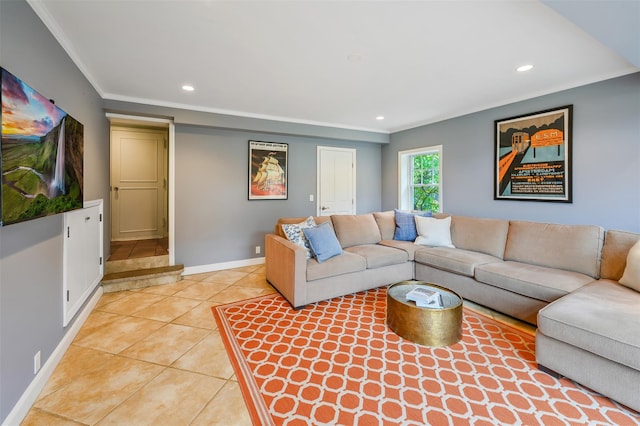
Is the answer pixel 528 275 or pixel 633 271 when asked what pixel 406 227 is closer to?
pixel 528 275

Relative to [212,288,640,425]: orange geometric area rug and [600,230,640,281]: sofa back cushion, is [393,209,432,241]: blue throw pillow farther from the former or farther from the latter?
[600,230,640,281]: sofa back cushion

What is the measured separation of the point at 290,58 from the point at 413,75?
51.7 inches

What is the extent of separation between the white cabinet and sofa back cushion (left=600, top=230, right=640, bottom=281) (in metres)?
4.67

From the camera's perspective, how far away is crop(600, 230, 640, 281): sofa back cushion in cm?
240

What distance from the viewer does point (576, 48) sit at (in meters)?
2.32

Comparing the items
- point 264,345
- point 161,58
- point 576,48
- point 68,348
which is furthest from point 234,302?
point 576,48

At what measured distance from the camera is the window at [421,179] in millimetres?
4844

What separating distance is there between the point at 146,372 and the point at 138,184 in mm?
4315

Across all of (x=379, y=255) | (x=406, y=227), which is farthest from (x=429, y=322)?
(x=406, y=227)

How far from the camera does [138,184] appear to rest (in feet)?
17.1

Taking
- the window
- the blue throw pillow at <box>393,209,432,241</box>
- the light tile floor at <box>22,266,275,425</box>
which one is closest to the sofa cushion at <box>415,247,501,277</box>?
the blue throw pillow at <box>393,209,432,241</box>

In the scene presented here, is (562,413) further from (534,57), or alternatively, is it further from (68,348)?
(68,348)

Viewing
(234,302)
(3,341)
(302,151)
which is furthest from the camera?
(302,151)

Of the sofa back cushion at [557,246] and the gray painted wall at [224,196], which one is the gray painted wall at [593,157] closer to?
the sofa back cushion at [557,246]
